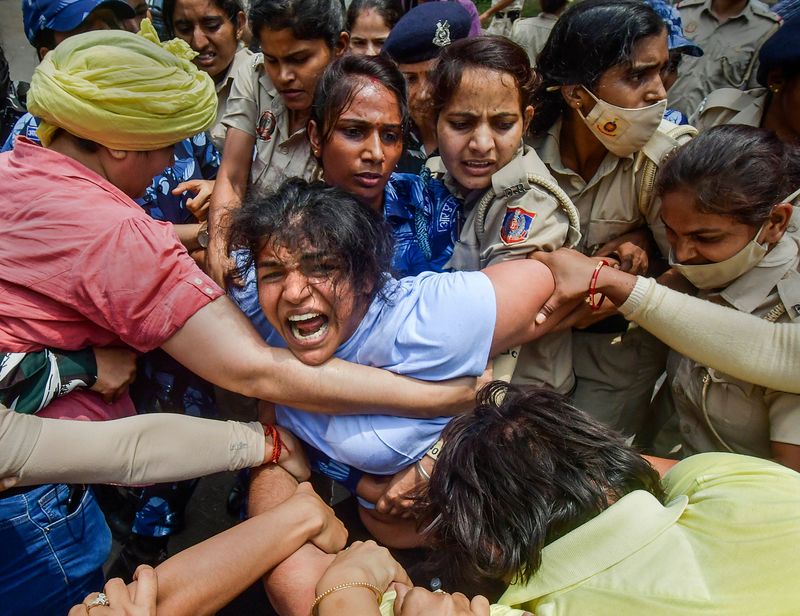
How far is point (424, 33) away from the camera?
3.03m

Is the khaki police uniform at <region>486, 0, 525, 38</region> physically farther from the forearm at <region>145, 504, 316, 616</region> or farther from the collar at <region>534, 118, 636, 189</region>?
the forearm at <region>145, 504, 316, 616</region>

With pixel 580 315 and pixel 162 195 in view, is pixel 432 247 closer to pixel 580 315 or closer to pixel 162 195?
pixel 580 315

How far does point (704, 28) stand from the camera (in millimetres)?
5305

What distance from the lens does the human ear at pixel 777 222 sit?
6.59 ft

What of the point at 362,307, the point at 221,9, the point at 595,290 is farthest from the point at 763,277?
the point at 221,9

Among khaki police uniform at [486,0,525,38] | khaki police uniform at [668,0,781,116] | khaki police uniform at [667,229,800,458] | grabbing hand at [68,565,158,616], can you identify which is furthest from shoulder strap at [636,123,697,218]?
khaki police uniform at [486,0,525,38]

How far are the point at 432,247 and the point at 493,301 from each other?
0.76 meters

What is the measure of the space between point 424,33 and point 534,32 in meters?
2.93

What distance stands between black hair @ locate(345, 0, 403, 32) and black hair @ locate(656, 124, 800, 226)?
2.29 meters

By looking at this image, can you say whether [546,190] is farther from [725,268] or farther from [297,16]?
[297,16]

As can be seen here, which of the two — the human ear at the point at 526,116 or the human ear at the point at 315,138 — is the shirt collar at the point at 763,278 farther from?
the human ear at the point at 315,138

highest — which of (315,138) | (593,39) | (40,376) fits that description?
(593,39)

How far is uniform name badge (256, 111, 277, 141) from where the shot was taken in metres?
3.07

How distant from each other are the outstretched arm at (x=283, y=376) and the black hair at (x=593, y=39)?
1.37 meters
